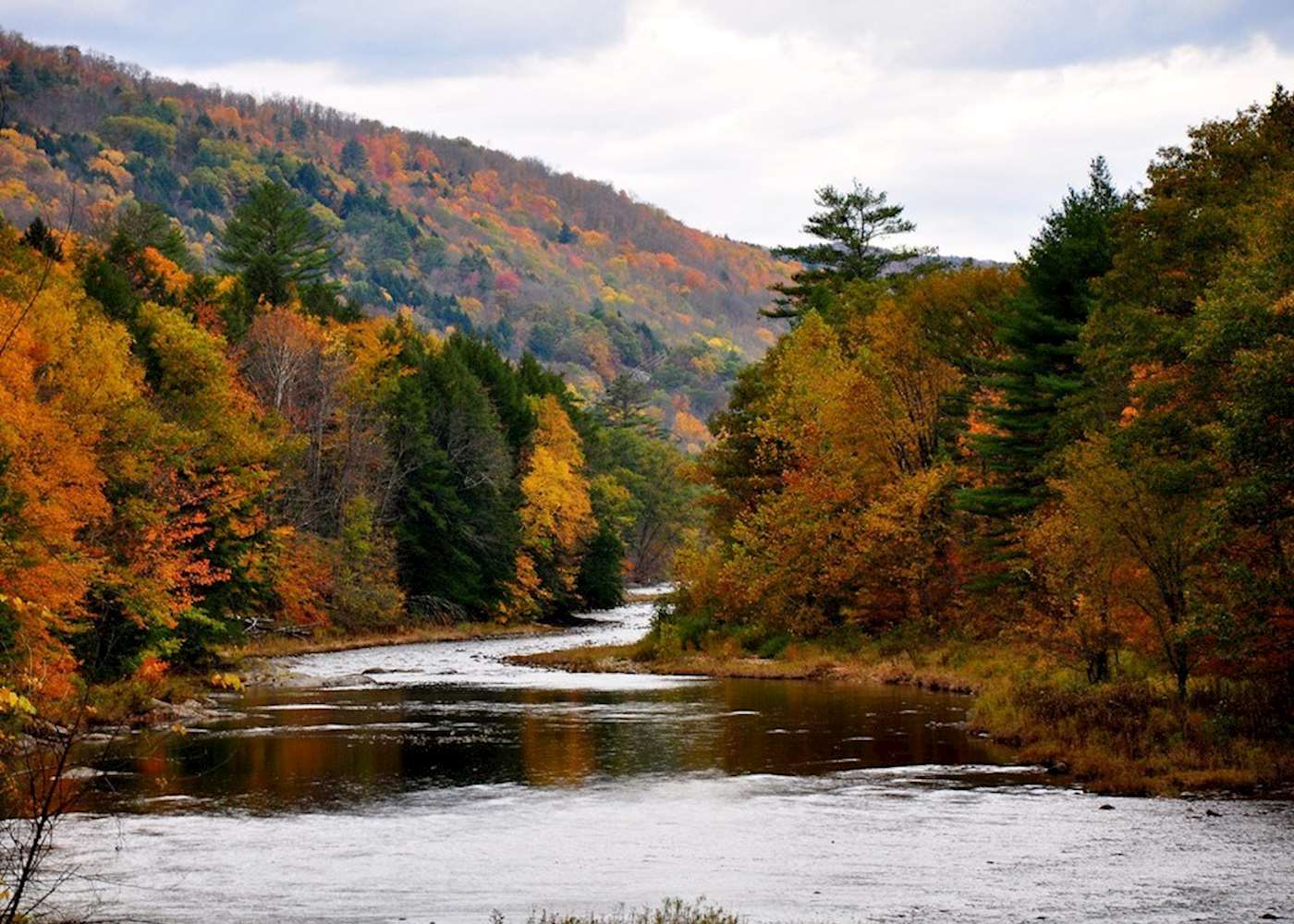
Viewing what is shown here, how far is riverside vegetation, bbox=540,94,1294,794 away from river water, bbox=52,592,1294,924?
14.5ft

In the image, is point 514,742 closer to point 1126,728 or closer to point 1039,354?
point 1126,728

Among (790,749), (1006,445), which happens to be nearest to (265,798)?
(790,749)

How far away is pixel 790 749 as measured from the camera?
116 feet

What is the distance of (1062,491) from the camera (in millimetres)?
43375

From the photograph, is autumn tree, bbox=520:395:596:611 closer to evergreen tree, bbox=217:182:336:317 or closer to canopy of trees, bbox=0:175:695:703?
canopy of trees, bbox=0:175:695:703

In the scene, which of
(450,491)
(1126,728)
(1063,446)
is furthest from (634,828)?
(450,491)

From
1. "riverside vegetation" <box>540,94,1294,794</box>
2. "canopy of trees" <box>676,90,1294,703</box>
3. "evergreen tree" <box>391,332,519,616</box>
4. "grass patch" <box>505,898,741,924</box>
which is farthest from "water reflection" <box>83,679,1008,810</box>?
"evergreen tree" <box>391,332,519,616</box>

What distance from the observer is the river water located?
19.5m

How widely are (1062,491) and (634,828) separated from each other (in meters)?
22.7

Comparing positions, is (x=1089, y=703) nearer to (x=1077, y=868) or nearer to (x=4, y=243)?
(x=1077, y=868)

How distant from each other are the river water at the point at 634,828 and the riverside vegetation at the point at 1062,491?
14.5ft

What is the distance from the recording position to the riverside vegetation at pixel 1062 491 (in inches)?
1187

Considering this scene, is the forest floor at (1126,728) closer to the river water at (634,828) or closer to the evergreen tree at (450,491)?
the river water at (634,828)

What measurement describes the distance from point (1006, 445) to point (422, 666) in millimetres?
28632
